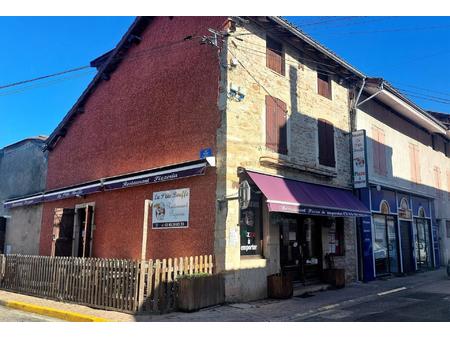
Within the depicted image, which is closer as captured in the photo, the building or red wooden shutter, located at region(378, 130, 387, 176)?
the building

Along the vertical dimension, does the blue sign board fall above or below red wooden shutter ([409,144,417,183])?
below

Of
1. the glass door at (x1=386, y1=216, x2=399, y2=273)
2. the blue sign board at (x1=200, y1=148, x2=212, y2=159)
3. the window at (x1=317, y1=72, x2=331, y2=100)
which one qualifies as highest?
the window at (x1=317, y1=72, x2=331, y2=100)

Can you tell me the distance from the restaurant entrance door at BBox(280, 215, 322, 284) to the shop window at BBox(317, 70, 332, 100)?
15.0 ft

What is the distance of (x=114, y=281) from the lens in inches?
354

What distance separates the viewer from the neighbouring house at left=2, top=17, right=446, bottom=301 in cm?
1040

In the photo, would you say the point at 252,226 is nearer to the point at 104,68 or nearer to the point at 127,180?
the point at 127,180

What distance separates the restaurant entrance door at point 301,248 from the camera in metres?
11.8

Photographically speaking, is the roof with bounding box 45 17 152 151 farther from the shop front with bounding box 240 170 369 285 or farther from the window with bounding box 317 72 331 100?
the shop front with bounding box 240 170 369 285

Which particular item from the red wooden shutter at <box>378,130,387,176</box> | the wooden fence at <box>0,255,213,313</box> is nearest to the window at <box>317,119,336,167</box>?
the red wooden shutter at <box>378,130,387,176</box>

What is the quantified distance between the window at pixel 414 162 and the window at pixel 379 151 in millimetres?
3052

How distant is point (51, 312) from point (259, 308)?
4.50 metres

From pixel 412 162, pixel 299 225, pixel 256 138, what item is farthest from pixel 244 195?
pixel 412 162

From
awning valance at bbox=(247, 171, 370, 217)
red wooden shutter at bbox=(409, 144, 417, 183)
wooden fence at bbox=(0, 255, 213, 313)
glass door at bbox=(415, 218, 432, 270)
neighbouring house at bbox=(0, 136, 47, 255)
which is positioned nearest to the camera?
wooden fence at bbox=(0, 255, 213, 313)

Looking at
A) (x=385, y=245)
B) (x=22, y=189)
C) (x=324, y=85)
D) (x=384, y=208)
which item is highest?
(x=324, y=85)
